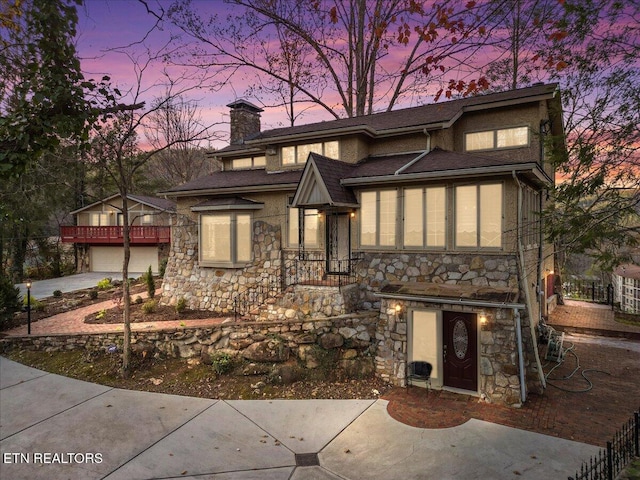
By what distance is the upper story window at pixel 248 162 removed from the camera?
16.5m

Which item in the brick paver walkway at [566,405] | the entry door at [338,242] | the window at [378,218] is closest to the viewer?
the brick paver walkway at [566,405]

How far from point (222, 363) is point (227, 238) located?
17.3 ft

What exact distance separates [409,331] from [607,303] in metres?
13.5

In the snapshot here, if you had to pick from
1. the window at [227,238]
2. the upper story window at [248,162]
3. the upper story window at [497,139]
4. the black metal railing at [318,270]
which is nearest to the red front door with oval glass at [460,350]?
the black metal railing at [318,270]

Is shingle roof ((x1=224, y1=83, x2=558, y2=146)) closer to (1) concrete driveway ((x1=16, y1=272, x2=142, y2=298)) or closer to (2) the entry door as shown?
(2) the entry door

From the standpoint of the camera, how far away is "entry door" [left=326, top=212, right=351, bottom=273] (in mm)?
12555

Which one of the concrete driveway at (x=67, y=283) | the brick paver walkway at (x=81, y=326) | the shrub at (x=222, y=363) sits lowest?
the shrub at (x=222, y=363)

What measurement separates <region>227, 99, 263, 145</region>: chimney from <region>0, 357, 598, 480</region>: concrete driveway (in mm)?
12418

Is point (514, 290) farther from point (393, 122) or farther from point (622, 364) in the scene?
point (393, 122)

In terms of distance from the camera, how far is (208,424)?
316 inches

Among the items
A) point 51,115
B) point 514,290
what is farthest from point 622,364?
point 51,115

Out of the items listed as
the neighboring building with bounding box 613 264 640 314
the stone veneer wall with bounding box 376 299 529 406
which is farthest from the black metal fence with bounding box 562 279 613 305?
the stone veneer wall with bounding box 376 299 529 406

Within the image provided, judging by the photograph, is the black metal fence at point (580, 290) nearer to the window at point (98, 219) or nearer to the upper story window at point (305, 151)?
the upper story window at point (305, 151)

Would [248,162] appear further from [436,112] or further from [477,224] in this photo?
[477,224]
